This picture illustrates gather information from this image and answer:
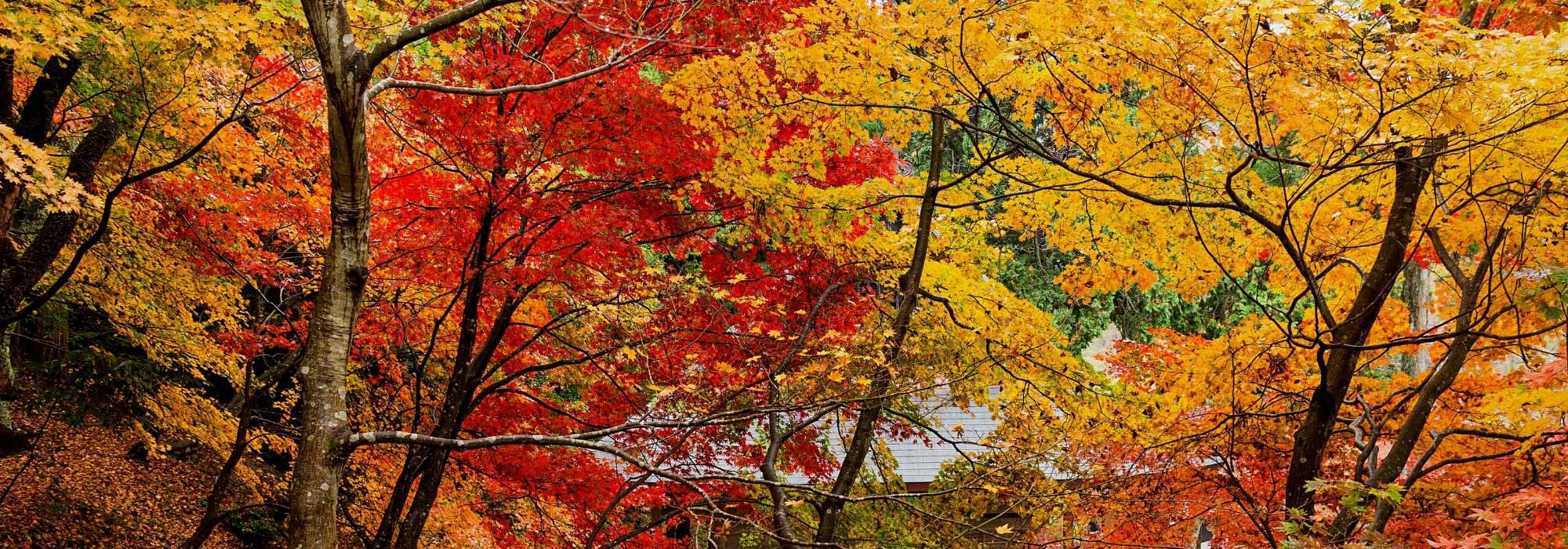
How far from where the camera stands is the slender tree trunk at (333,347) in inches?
154

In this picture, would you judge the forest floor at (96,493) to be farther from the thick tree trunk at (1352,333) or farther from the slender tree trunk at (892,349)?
the thick tree trunk at (1352,333)

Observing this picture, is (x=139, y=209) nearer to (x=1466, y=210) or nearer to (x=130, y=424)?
(x=130, y=424)

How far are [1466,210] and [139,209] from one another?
942cm

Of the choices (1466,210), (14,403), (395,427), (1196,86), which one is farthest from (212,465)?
(1466,210)

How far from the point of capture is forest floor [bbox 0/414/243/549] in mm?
10055

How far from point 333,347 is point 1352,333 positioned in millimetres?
5357

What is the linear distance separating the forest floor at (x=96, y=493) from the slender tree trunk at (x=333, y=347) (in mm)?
7480

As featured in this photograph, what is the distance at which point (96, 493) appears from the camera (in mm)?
11234

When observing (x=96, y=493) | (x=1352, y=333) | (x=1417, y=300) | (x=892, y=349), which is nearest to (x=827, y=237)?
(x=892, y=349)

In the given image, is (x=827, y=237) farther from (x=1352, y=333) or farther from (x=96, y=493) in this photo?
(x=96, y=493)

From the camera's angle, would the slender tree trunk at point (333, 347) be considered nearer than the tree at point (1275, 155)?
Yes

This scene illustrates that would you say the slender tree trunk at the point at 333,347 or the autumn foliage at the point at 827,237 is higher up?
the autumn foliage at the point at 827,237

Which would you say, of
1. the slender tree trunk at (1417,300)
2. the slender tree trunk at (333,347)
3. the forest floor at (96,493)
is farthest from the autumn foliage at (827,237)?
the slender tree trunk at (1417,300)

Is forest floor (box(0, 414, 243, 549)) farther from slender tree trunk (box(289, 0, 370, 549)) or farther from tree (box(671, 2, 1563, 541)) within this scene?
tree (box(671, 2, 1563, 541))
